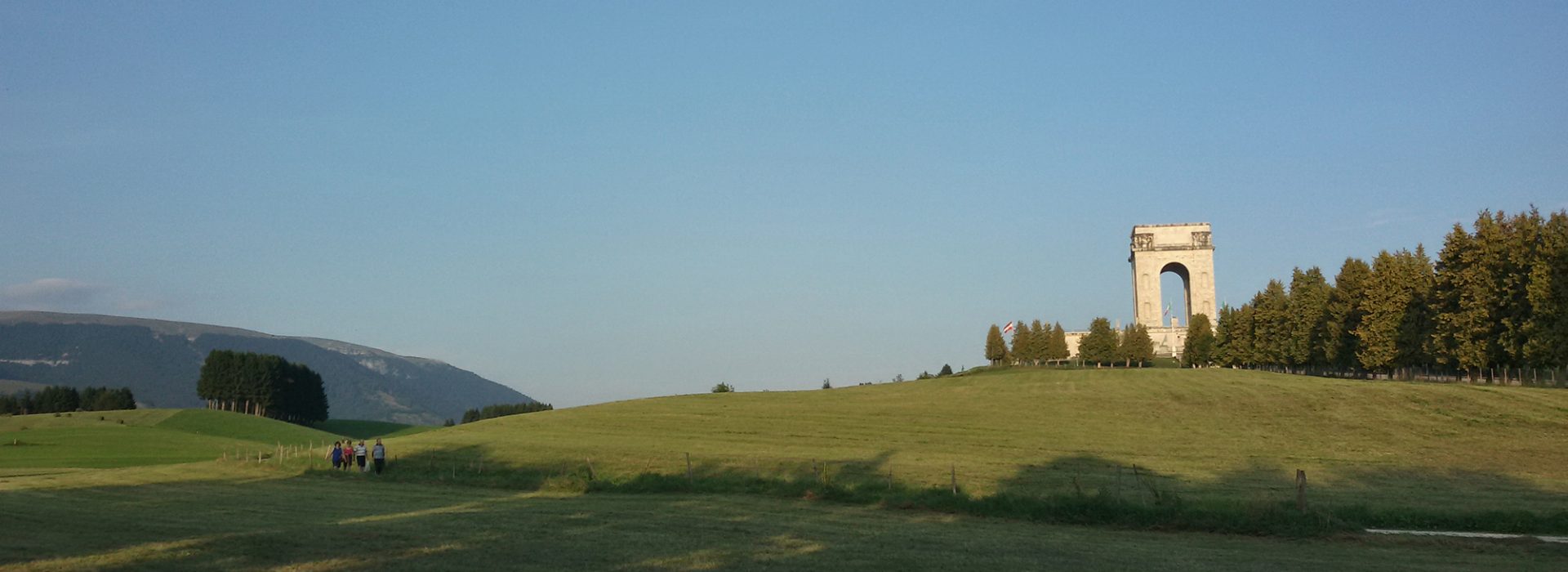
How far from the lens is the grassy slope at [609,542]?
1894cm

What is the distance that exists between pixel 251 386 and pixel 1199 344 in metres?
119

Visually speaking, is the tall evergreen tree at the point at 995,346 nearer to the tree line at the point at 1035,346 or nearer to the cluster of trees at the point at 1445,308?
the tree line at the point at 1035,346

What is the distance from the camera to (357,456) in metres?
47.1

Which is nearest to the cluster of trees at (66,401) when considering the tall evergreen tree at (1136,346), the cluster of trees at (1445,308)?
the tall evergreen tree at (1136,346)

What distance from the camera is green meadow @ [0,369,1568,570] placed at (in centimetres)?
2084

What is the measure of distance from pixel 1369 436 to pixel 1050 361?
318ft

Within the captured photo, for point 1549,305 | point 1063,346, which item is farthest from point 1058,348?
point 1549,305

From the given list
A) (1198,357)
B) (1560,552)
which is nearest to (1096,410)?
(1560,552)

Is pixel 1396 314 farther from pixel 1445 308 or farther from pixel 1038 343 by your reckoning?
pixel 1038 343

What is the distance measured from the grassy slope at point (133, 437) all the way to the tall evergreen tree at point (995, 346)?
88.3m

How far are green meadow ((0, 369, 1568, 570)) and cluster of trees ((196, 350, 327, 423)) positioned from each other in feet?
225

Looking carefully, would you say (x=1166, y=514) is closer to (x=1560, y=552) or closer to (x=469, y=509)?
(x=1560, y=552)

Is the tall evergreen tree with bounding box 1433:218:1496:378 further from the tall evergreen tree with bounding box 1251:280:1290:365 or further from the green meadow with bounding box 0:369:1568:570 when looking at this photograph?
the tall evergreen tree with bounding box 1251:280:1290:365

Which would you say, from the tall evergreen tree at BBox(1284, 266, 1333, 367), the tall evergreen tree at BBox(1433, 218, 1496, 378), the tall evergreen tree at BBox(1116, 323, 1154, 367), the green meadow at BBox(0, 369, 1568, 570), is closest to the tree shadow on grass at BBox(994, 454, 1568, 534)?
the green meadow at BBox(0, 369, 1568, 570)
